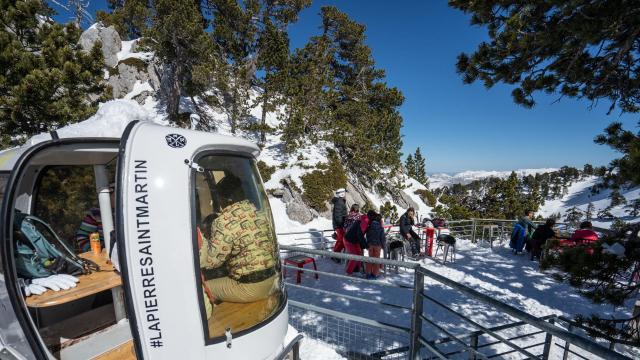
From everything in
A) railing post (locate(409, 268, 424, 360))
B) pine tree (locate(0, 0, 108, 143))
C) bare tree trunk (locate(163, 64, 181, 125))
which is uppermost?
bare tree trunk (locate(163, 64, 181, 125))

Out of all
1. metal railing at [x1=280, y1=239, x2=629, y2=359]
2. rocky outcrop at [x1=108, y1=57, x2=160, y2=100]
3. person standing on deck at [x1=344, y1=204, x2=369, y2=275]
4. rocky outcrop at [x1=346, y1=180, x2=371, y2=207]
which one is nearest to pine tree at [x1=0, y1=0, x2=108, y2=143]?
person standing on deck at [x1=344, y1=204, x2=369, y2=275]

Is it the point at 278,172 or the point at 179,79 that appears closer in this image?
the point at 278,172

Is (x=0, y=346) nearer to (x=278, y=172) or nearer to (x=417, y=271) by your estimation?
(x=417, y=271)

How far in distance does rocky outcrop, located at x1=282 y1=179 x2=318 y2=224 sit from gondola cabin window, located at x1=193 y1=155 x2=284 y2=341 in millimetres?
15747

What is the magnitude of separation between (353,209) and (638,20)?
23.9 feet

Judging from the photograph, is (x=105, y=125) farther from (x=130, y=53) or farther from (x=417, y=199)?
(x=130, y=53)

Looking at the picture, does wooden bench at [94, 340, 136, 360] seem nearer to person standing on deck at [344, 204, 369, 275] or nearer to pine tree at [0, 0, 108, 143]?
person standing on deck at [344, 204, 369, 275]

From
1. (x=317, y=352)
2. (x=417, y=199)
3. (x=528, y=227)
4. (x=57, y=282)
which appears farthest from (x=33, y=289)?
(x=417, y=199)

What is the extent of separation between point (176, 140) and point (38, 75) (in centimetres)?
1209

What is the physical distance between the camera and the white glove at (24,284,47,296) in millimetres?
2543

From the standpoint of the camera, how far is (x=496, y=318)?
6785 millimetres

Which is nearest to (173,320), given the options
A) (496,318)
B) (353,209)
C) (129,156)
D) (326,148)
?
(129,156)

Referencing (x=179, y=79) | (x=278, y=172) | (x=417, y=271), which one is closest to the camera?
(x=417, y=271)

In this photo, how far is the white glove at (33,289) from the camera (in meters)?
2.54
